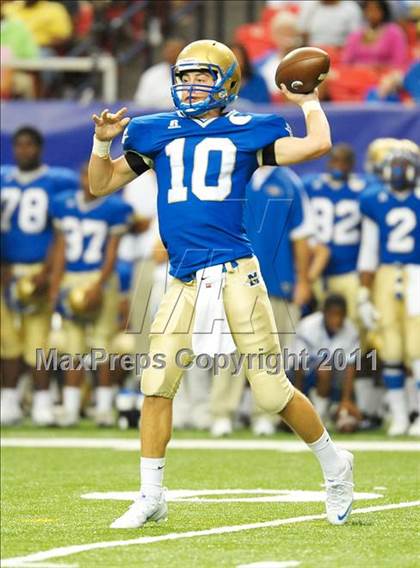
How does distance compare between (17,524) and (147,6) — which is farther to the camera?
(147,6)

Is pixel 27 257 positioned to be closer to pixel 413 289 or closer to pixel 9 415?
pixel 9 415

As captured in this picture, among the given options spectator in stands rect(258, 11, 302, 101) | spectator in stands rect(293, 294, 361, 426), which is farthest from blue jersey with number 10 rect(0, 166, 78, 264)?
spectator in stands rect(258, 11, 302, 101)

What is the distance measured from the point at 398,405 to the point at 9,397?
2.56 meters

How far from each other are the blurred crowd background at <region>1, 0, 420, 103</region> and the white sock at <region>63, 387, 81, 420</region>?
220 cm

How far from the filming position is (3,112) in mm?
11094

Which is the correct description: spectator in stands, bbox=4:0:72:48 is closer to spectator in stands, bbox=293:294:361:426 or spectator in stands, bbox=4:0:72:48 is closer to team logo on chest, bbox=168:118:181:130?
spectator in stands, bbox=293:294:361:426

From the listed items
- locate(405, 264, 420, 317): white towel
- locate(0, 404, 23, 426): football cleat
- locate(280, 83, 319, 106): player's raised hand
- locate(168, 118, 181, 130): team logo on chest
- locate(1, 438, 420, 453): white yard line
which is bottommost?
locate(0, 404, 23, 426): football cleat

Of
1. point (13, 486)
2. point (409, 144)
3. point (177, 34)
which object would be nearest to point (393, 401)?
point (409, 144)

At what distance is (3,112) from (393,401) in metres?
3.59

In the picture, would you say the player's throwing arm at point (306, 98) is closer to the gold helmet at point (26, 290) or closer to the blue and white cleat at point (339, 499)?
the blue and white cleat at point (339, 499)

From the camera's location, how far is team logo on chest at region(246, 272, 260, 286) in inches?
212

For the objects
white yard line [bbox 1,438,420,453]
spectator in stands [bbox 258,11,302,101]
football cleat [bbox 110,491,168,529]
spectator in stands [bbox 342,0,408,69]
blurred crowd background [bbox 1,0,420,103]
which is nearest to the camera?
A: football cleat [bbox 110,491,168,529]

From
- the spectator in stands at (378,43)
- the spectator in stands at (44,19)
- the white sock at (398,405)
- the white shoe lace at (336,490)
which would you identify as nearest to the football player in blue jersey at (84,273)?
the white sock at (398,405)

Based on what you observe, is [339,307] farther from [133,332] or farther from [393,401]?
[133,332]
